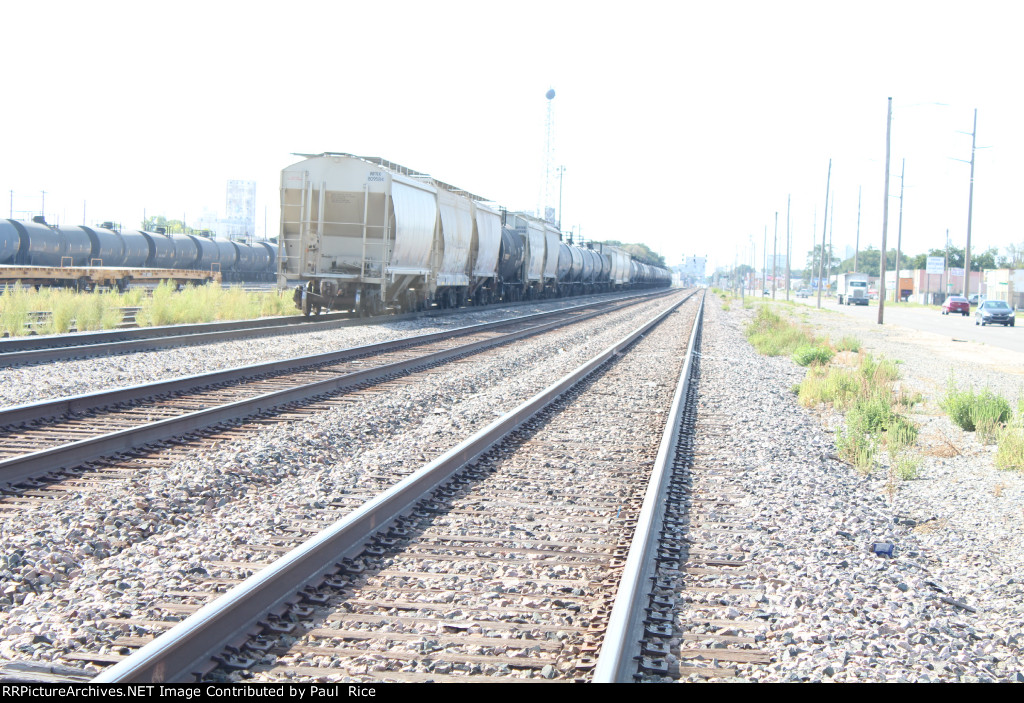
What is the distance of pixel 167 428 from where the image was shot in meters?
7.69

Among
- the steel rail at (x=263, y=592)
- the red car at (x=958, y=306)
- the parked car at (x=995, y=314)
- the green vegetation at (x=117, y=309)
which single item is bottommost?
the steel rail at (x=263, y=592)

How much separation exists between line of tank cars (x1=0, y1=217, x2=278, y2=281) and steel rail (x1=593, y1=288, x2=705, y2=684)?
33060 mm

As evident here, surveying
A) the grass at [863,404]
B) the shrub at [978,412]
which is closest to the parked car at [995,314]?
the grass at [863,404]

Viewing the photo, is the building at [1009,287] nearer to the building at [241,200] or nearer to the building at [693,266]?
the building at [693,266]

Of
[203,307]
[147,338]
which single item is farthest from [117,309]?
[147,338]

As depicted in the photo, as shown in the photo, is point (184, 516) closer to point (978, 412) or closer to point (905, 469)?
point (905, 469)

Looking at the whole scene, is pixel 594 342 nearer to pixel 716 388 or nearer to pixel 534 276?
pixel 716 388

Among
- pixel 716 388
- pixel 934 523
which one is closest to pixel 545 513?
pixel 934 523

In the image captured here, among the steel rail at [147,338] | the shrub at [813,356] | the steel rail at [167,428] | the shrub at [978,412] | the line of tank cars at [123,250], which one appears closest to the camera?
the steel rail at [167,428]

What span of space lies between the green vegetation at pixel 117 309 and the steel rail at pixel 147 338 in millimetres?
2088

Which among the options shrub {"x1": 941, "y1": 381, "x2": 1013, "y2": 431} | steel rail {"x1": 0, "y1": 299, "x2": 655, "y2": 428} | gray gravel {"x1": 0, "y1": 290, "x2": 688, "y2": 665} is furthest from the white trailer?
gray gravel {"x1": 0, "y1": 290, "x2": 688, "y2": 665}

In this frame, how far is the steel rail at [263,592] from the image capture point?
3.16 metres

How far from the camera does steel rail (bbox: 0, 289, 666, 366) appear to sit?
1288cm

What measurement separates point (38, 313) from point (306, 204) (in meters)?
6.62
